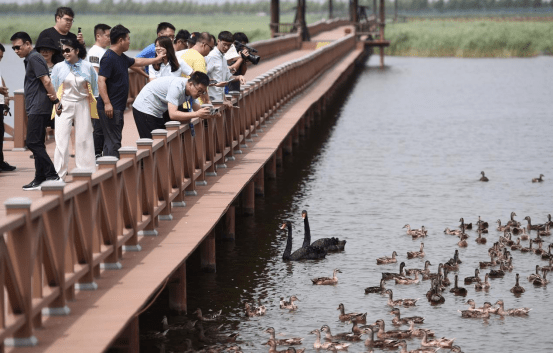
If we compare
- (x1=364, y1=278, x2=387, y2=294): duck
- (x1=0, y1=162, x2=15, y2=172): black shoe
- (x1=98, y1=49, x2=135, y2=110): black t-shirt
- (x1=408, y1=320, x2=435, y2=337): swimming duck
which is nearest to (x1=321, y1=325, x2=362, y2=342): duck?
(x1=408, y1=320, x2=435, y2=337): swimming duck

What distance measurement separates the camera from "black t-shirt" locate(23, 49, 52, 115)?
42.1 feet

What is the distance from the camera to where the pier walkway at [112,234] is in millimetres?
7703

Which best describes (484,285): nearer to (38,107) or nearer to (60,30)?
(38,107)

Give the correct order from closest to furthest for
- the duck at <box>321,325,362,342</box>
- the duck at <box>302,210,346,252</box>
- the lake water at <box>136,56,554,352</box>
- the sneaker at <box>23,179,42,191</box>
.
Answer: the duck at <box>321,325,362,342</box> < the lake water at <box>136,56,554,352</box> < the sneaker at <box>23,179,42,191</box> < the duck at <box>302,210,346,252</box>

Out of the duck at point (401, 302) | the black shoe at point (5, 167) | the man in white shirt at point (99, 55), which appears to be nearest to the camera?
the duck at point (401, 302)

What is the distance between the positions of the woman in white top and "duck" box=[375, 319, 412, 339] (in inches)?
165

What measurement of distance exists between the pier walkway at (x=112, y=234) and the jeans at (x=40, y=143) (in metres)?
0.40

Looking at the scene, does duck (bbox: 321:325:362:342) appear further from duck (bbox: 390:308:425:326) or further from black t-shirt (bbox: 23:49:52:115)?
black t-shirt (bbox: 23:49:52:115)

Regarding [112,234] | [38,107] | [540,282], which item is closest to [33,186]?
[38,107]

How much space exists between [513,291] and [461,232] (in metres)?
3.60

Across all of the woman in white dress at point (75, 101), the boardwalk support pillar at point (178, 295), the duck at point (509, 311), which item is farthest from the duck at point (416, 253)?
the woman in white dress at point (75, 101)

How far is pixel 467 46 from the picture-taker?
7994 centimetres

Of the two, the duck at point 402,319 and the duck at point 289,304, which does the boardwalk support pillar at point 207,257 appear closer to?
the duck at point 289,304

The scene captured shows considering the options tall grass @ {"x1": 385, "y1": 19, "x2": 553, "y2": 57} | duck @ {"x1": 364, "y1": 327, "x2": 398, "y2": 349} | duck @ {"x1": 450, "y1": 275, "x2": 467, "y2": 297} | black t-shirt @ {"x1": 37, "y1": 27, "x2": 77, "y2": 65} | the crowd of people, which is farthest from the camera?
tall grass @ {"x1": 385, "y1": 19, "x2": 553, "y2": 57}
